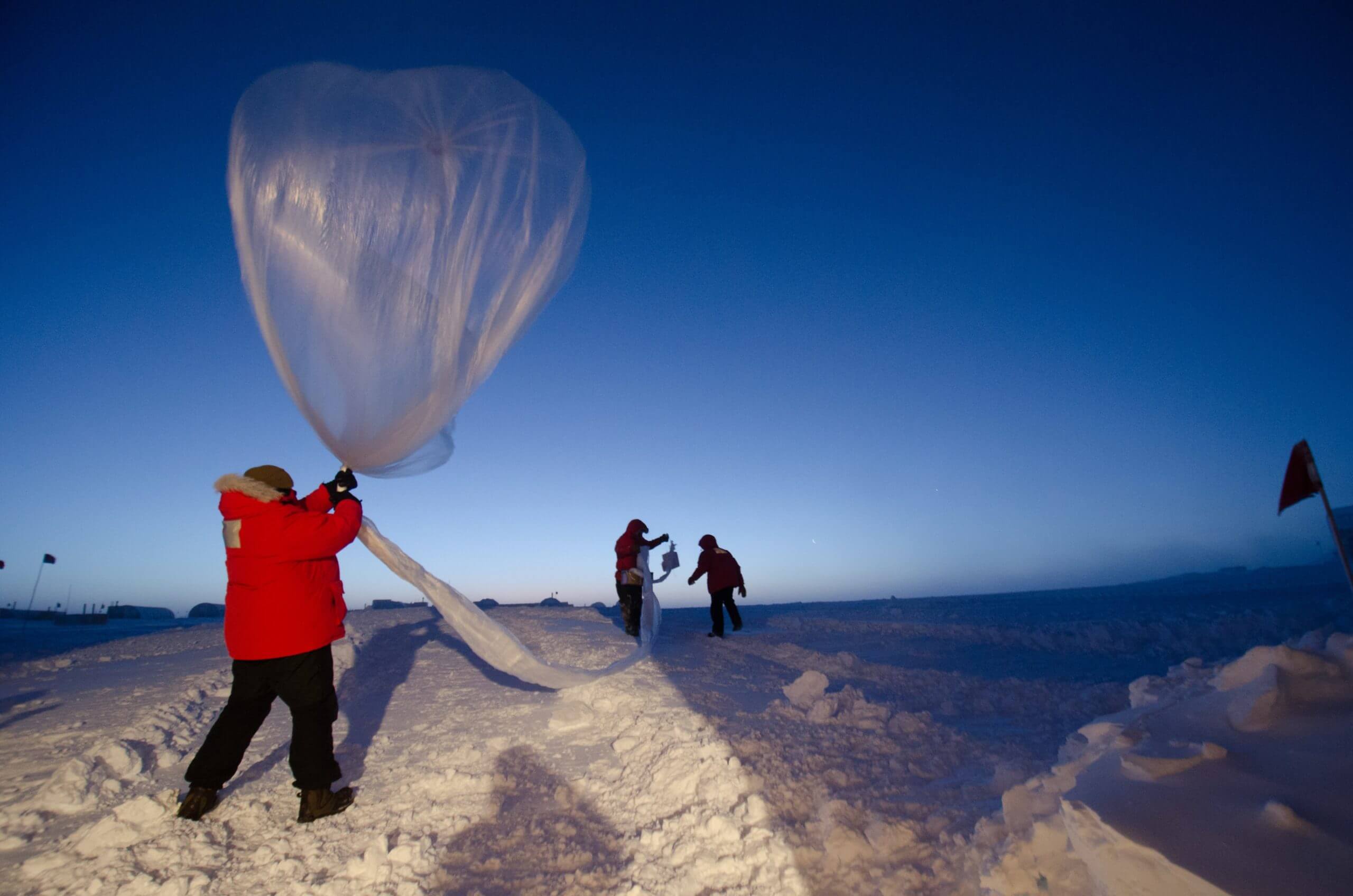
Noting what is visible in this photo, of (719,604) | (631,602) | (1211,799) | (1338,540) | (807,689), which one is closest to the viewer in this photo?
(1211,799)

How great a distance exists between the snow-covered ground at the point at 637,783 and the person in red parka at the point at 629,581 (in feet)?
6.28

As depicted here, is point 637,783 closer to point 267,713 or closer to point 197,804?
point 267,713

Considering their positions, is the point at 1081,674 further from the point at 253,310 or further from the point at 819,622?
the point at 253,310

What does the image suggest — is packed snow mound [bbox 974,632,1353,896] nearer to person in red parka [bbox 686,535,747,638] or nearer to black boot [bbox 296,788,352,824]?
black boot [bbox 296,788,352,824]

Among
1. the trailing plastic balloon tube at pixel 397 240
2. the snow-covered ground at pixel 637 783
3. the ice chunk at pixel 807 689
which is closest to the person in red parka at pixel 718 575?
the snow-covered ground at pixel 637 783

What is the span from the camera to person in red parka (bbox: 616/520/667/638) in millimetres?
7934

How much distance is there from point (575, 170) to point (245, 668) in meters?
3.48

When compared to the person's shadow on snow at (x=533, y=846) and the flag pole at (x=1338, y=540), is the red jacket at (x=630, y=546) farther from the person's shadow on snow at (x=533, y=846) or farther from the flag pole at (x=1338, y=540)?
the flag pole at (x=1338, y=540)

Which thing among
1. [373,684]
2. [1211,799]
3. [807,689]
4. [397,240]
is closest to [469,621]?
[373,684]

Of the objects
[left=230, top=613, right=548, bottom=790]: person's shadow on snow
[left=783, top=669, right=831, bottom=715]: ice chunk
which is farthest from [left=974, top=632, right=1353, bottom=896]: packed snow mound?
[left=230, top=613, right=548, bottom=790]: person's shadow on snow

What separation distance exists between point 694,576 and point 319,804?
22.5 feet

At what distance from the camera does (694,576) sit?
9438 millimetres

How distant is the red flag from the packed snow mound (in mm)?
791

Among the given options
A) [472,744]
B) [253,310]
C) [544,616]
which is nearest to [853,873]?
[472,744]
